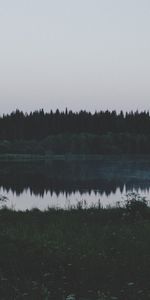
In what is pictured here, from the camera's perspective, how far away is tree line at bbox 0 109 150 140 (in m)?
166

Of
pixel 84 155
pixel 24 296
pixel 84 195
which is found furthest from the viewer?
pixel 84 155

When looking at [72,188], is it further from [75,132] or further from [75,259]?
[75,132]

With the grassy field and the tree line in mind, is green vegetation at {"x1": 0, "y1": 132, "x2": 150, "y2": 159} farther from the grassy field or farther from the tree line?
the grassy field

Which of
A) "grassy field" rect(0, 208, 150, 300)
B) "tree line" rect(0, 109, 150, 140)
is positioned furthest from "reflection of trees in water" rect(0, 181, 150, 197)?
"tree line" rect(0, 109, 150, 140)

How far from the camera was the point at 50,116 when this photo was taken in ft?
596

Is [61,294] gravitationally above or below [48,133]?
below

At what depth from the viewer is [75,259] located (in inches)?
489

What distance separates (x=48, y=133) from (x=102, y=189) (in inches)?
4818

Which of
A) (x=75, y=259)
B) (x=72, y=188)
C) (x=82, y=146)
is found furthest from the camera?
(x=82, y=146)

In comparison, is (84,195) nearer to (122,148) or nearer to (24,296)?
(24,296)

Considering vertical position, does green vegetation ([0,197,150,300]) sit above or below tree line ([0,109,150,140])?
below

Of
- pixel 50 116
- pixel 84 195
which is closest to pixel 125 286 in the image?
pixel 84 195

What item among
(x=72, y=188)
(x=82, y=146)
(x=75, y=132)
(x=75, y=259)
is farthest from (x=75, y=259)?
(x=75, y=132)

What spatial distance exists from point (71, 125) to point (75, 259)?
16000 cm
